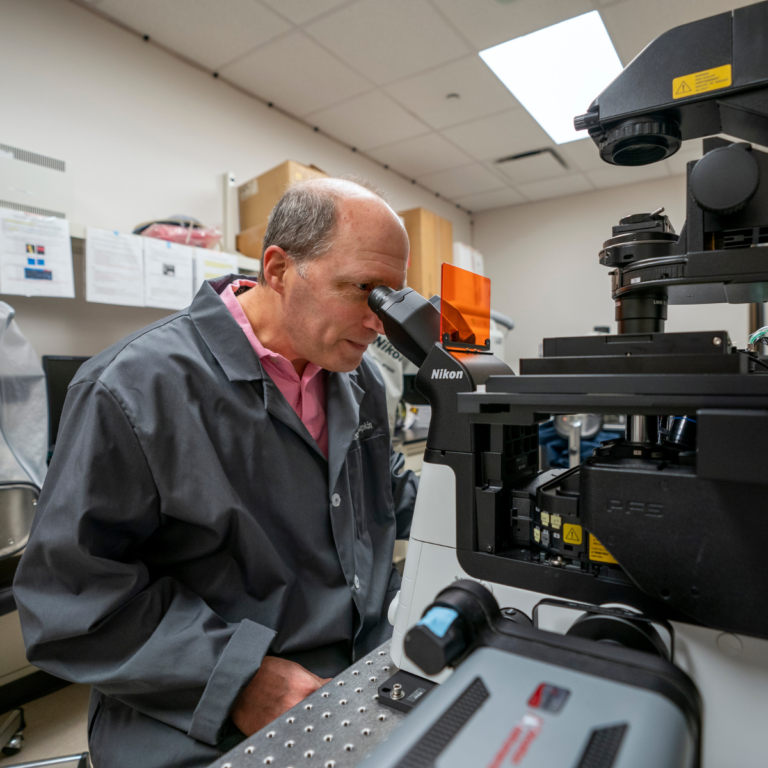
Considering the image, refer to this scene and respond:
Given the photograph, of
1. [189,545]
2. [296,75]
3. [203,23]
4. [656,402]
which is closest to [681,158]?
[296,75]

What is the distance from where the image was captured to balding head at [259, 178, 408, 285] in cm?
91

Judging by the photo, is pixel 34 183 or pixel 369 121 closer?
pixel 34 183

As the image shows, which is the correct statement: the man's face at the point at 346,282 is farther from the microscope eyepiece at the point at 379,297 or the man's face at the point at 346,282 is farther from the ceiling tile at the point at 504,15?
the ceiling tile at the point at 504,15

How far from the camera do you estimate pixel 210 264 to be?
6.90 ft

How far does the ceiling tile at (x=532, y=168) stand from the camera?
3600 millimetres

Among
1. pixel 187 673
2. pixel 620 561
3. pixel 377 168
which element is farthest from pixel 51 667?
pixel 377 168

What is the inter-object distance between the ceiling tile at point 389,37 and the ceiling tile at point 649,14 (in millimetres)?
635

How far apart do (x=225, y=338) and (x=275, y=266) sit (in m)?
0.18

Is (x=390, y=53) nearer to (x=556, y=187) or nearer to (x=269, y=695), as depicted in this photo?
(x=556, y=187)

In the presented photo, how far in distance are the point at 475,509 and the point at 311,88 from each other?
2.70 meters

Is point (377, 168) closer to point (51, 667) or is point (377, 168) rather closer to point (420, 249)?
point (420, 249)

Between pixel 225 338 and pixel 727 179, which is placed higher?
pixel 727 179

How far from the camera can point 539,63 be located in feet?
8.20

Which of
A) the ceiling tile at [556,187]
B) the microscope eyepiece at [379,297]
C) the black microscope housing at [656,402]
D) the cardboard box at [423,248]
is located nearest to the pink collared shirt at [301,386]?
the microscope eyepiece at [379,297]
